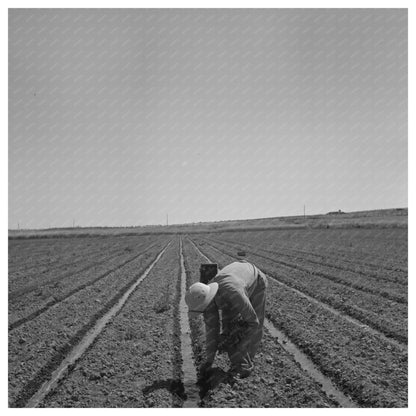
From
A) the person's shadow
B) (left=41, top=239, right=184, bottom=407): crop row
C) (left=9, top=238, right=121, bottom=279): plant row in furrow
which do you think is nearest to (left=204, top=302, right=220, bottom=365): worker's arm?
the person's shadow

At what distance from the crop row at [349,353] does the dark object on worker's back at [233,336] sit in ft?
4.28

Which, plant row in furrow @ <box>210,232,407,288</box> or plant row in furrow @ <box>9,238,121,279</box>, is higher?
plant row in furrow @ <box>210,232,407,288</box>

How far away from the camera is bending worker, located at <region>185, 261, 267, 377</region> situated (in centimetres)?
460

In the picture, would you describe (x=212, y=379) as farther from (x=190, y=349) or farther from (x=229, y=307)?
(x=190, y=349)

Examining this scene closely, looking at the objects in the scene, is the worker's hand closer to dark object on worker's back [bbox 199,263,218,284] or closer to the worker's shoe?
the worker's shoe

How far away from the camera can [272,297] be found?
9.73 m

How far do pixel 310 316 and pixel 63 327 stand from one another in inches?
200

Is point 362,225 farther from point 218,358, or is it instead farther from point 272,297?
point 218,358

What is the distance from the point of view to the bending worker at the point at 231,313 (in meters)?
4.60

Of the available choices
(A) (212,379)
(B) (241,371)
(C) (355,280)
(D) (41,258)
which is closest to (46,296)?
(A) (212,379)

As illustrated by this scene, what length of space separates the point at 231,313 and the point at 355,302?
207 inches

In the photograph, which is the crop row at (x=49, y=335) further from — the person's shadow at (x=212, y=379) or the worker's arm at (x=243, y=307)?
the worker's arm at (x=243, y=307)

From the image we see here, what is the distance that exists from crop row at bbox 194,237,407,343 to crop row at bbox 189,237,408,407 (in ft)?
1.63

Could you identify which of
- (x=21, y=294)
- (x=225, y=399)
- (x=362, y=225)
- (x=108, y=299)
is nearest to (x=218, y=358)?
(x=225, y=399)
